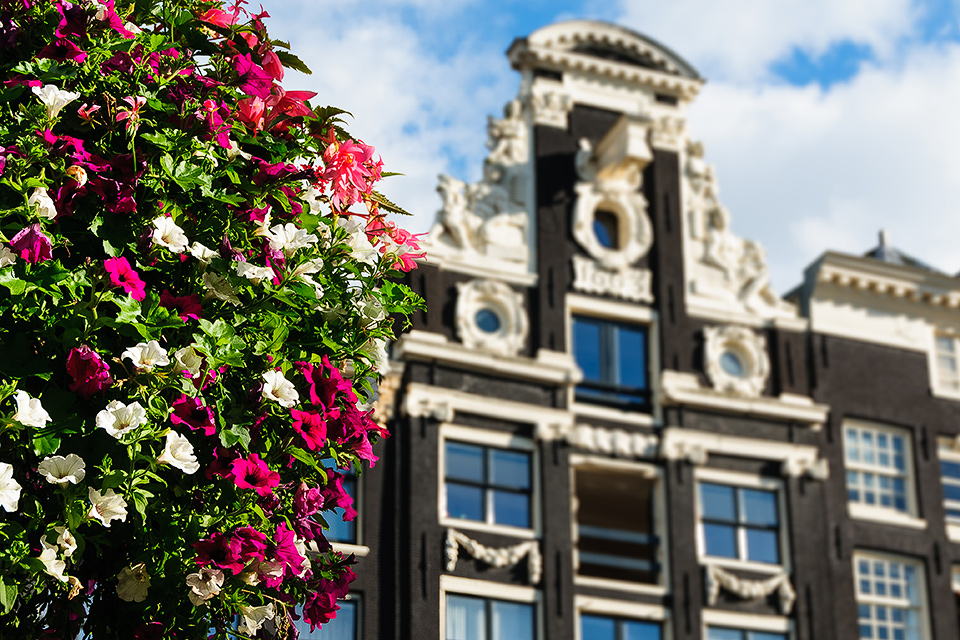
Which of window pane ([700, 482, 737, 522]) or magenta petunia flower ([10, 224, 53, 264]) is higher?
window pane ([700, 482, 737, 522])

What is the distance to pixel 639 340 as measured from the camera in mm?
23656

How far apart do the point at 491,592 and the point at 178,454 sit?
1328cm

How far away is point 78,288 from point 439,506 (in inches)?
511

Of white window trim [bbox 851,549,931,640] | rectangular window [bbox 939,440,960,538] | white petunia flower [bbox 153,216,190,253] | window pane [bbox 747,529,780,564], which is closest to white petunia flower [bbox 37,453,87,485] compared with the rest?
white petunia flower [bbox 153,216,190,253]

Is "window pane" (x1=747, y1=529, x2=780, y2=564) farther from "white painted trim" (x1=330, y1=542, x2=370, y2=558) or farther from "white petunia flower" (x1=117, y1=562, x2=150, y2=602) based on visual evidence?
"white petunia flower" (x1=117, y1=562, x2=150, y2=602)

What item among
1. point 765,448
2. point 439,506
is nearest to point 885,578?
point 765,448

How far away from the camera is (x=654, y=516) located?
22.6m

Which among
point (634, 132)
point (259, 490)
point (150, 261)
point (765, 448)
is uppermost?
point (634, 132)

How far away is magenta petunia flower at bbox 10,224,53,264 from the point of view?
7.96 meters

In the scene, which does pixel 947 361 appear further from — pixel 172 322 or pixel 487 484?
pixel 172 322

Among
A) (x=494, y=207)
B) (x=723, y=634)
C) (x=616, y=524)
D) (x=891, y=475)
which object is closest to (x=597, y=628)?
(x=723, y=634)

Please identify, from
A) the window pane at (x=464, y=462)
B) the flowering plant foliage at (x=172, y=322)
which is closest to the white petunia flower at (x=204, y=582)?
the flowering plant foliage at (x=172, y=322)

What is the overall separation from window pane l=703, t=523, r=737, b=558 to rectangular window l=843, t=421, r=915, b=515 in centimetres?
272

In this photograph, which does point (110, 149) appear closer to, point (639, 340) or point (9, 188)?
point (9, 188)
